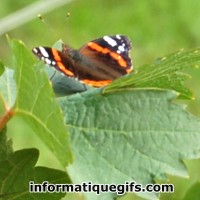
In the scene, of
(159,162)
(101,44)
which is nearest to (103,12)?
(101,44)

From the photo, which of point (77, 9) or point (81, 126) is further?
point (77, 9)

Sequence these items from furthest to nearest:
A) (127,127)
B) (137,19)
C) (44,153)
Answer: (137,19), (44,153), (127,127)

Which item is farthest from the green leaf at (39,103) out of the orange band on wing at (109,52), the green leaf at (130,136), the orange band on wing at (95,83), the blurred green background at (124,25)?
the blurred green background at (124,25)

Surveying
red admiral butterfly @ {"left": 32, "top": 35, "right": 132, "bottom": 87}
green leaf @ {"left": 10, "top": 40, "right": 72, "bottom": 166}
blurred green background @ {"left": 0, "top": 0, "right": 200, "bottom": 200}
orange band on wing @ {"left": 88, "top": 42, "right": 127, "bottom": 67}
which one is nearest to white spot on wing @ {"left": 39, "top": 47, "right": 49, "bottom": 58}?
red admiral butterfly @ {"left": 32, "top": 35, "right": 132, "bottom": 87}

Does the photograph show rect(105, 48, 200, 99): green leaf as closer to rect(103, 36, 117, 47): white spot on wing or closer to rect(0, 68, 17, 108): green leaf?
rect(0, 68, 17, 108): green leaf

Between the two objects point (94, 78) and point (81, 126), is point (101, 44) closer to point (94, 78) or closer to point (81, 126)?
point (94, 78)

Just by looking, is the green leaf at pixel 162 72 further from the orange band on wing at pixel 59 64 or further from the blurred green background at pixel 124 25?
the blurred green background at pixel 124 25
